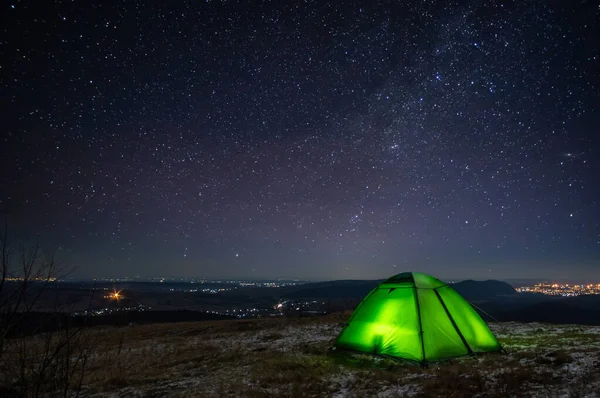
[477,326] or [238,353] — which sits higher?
[477,326]

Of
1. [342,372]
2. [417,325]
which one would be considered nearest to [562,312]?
[417,325]

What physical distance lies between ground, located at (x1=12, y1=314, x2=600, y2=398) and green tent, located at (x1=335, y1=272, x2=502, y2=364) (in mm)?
381

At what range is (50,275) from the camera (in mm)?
4570

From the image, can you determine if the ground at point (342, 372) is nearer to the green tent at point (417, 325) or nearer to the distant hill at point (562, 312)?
the green tent at point (417, 325)

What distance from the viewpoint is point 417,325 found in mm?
9398

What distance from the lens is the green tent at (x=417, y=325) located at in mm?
9336

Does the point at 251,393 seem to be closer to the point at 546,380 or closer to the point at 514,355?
the point at 546,380

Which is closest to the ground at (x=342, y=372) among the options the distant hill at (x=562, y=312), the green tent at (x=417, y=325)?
the green tent at (x=417, y=325)

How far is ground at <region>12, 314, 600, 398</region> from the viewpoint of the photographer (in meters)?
6.82

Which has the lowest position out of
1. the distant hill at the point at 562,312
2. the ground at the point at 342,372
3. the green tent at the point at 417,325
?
the distant hill at the point at 562,312

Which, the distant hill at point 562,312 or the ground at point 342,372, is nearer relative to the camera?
the ground at point 342,372

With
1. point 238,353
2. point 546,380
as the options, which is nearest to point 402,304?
point 546,380

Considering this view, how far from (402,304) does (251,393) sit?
5055 mm

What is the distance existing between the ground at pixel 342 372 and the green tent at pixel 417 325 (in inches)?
15.0
